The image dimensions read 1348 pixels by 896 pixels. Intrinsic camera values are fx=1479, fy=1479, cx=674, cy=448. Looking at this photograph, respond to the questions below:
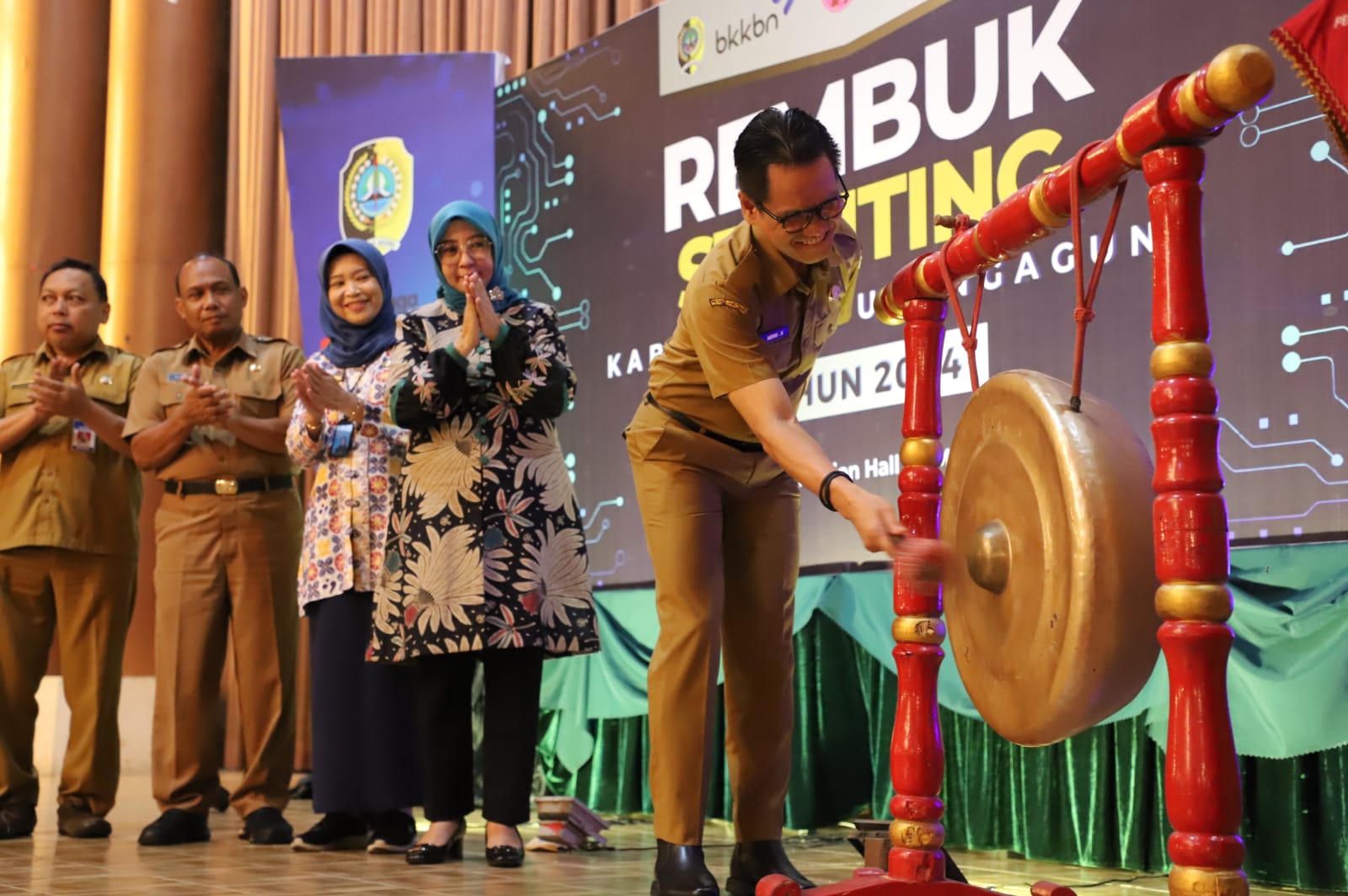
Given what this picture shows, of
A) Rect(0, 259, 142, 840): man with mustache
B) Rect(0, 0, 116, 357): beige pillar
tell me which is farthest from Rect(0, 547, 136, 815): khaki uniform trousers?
Rect(0, 0, 116, 357): beige pillar

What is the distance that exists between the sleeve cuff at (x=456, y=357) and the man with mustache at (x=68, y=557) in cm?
121

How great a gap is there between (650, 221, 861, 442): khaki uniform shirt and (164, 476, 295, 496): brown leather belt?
60.0 inches

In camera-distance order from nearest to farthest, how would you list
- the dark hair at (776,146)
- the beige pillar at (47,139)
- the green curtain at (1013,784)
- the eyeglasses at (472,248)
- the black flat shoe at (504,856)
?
1. the dark hair at (776,146)
2. the green curtain at (1013,784)
3. the black flat shoe at (504,856)
4. the eyeglasses at (472,248)
5. the beige pillar at (47,139)

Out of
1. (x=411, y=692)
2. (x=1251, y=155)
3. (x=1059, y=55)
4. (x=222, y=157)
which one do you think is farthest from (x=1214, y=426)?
(x=222, y=157)

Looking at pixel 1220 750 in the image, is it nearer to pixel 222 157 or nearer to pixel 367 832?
pixel 367 832

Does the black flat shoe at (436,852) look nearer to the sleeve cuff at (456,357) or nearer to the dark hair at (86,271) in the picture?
the sleeve cuff at (456,357)

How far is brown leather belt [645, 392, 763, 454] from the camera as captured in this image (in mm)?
2418

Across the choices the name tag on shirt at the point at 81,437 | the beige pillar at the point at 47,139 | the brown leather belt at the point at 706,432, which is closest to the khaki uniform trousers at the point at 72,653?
the name tag on shirt at the point at 81,437

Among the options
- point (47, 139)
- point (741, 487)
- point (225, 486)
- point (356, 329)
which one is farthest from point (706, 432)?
point (47, 139)

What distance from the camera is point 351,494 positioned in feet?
10.9

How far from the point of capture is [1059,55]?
10.7ft

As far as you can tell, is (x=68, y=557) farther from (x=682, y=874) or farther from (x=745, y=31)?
(x=745, y=31)

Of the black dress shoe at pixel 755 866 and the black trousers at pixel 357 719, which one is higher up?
the black trousers at pixel 357 719

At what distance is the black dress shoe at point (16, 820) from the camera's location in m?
3.53
